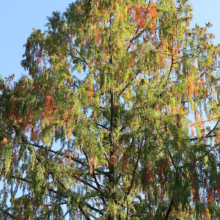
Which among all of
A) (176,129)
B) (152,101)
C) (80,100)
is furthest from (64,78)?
(176,129)

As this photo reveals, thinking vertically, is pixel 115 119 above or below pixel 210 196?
above

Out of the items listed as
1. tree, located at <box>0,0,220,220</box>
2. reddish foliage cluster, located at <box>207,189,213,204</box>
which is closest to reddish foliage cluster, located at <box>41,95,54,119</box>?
tree, located at <box>0,0,220,220</box>

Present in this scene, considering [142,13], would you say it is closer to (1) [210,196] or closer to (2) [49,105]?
(2) [49,105]

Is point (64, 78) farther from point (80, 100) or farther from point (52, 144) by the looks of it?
point (52, 144)

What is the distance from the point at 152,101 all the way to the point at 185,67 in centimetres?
107

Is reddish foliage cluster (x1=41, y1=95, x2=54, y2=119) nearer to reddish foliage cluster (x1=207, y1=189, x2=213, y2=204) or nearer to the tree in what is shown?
the tree

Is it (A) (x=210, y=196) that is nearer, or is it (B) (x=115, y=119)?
(A) (x=210, y=196)

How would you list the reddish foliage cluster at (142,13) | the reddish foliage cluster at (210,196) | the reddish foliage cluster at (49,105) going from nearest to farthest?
the reddish foliage cluster at (210,196), the reddish foliage cluster at (49,105), the reddish foliage cluster at (142,13)

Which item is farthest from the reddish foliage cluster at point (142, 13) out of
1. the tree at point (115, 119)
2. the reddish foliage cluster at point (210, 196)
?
the reddish foliage cluster at point (210, 196)

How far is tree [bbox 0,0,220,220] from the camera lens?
4.42m

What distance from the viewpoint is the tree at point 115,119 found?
14.5ft

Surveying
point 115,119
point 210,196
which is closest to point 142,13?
point 115,119

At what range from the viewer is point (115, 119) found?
237 inches

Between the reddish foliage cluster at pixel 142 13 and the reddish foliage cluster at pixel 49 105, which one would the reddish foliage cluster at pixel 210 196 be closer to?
the reddish foliage cluster at pixel 49 105
